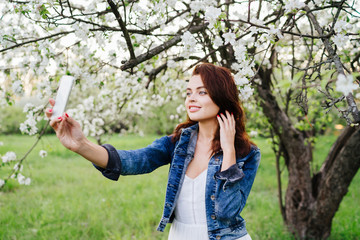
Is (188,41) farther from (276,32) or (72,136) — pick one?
(72,136)

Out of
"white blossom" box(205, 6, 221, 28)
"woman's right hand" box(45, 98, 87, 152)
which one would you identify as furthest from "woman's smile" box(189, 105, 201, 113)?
"woman's right hand" box(45, 98, 87, 152)

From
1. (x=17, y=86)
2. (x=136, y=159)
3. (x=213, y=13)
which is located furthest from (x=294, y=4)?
(x=17, y=86)

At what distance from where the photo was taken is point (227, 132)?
1713 millimetres

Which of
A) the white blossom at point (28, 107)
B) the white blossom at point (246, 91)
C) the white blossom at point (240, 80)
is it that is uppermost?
the white blossom at point (28, 107)

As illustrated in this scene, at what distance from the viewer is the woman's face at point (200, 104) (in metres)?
1.79

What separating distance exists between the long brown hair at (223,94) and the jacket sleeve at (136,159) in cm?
30

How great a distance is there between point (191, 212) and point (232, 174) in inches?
13.0

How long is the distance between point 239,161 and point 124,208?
11.9 ft

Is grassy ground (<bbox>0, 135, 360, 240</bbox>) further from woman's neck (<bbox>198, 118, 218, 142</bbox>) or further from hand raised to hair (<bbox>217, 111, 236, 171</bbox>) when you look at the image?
hand raised to hair (<bbox>217, 111, 236, 171</bbox>)

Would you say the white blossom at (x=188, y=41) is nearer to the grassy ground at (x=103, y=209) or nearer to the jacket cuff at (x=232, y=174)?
the jacket cuff at (x=232, y=174)

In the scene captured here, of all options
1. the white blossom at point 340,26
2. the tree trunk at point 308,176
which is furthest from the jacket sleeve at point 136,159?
the tree trunk at point 308,176

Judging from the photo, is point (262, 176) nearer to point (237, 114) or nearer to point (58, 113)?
point (237, 114)

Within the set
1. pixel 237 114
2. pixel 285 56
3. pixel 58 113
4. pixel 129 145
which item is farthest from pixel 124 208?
pixel 129 145

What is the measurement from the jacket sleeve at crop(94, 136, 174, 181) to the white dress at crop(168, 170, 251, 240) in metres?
0.21
